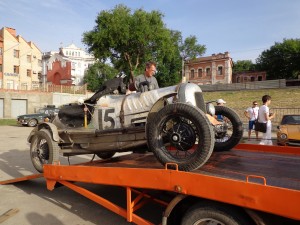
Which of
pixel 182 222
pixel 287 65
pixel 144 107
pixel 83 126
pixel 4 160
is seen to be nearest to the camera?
pixel 182 222

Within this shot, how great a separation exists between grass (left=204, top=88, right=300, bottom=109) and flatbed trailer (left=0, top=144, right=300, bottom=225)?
23.5 meters

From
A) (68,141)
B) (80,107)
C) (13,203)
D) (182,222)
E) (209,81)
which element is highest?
(209,81)

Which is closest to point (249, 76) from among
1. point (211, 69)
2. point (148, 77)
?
point (211, 69)

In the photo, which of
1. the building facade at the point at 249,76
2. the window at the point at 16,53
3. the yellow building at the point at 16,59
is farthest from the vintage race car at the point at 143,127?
the building facade at the point at 249,76

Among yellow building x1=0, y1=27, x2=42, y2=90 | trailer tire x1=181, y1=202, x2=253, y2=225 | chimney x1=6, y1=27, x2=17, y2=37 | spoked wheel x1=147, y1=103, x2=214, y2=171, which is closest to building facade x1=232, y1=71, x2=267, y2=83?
yellow building x1=0, y1=27, x2=42, y2=90

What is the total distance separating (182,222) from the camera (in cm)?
273

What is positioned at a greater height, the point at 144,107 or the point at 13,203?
the point at 144,107

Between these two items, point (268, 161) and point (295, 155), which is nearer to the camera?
point (268, 161)

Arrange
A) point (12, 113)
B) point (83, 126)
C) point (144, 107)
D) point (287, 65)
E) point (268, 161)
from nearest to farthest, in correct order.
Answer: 1. point (268, 161)
2. point (144, 107)
3. point (83, 126)
4. point (12, 113)
5. point (287, 65)

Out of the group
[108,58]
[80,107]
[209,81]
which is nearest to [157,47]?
[108,58]

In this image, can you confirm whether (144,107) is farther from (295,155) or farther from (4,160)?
(4,160)

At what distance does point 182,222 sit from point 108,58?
2936 centimetres

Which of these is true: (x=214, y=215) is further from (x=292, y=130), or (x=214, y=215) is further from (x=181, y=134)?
(x=292, y=130)

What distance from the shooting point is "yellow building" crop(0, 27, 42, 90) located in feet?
134
